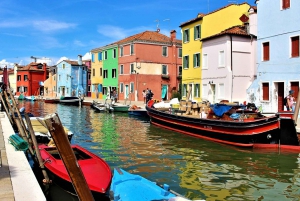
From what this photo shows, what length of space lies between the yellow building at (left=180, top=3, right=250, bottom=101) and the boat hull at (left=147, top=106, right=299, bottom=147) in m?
13.0

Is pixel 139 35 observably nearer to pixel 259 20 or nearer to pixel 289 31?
pixel 259 20

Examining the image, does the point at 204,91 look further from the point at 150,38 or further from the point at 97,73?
the point at 97,73

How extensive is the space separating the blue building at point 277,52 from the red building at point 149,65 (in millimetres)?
19546

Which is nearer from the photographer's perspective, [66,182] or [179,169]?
[66,182]

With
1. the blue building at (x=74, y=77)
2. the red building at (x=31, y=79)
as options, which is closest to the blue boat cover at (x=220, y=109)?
the blue building at (x=74, y=77)

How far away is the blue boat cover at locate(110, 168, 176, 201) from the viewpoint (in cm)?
571

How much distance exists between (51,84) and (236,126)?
5761cm

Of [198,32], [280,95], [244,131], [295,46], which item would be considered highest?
[198,32]

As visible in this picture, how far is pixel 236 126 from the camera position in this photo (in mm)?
13781

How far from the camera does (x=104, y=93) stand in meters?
48.9

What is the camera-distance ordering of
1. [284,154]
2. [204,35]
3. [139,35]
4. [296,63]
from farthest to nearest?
[139,35] < [204,35] < [296,63] < [284,154]

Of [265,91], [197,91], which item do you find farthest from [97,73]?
[265,91]

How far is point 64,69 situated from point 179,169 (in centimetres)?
5301

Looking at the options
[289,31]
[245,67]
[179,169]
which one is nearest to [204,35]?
[245,67]
